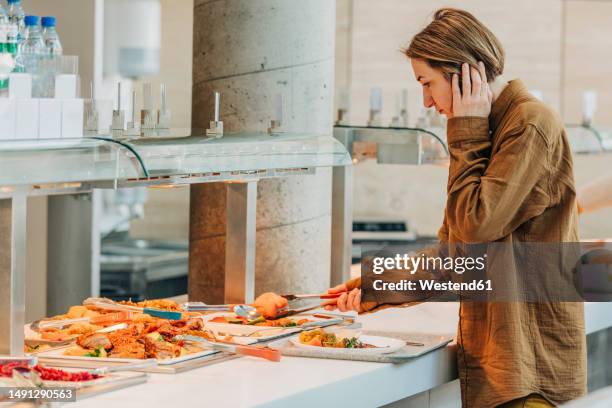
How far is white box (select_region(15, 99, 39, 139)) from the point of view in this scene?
2727 mm

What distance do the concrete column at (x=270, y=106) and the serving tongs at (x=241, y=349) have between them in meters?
→ 1.31

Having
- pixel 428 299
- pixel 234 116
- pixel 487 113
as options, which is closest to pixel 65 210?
pixel 234 116

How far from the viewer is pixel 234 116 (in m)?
4.45

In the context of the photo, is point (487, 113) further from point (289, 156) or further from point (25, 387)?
point (25, 387)

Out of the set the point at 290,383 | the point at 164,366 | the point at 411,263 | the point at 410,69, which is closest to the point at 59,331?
the point at 164,366

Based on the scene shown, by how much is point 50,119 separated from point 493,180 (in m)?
1.18

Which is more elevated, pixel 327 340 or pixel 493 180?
pixel 493 180

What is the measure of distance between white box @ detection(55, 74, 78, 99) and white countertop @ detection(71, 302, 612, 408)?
0.80m

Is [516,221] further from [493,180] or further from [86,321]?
[86,321]

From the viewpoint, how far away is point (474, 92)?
297 cm

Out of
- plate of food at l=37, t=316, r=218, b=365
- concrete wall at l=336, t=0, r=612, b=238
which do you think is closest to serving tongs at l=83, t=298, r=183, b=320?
plate of food at l=37, t=316, r=218, b=365

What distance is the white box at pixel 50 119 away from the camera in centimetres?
281

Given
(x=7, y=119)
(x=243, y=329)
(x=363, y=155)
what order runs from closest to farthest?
(x=7, y=119)
(x=243, y=329)
(x=363, y=155)

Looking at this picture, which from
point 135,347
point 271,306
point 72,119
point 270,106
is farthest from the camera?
point 270,106
